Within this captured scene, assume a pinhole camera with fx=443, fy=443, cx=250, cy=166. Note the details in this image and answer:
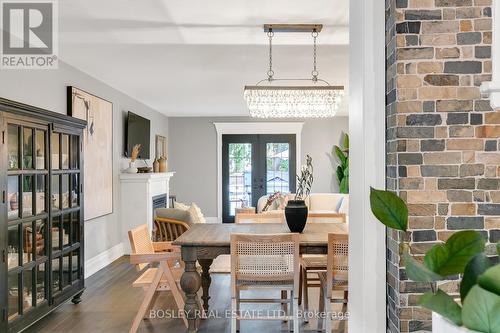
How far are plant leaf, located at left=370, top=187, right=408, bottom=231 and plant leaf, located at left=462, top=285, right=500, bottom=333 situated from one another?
296mm

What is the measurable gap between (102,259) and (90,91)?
7.46 ft

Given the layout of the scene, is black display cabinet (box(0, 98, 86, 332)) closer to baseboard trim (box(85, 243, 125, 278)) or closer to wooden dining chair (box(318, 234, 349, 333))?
baseboard trim (box(85, 243, 125, 278))

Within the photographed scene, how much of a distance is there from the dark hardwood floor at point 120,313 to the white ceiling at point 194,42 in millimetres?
2519

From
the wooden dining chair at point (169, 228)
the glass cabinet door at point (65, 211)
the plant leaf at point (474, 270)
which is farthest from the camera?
the wooden dining chair at point (169, 228)

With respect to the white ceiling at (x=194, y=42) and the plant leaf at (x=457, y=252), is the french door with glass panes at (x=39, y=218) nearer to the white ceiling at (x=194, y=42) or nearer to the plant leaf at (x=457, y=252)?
the white ceiling at (x=194, y=42)

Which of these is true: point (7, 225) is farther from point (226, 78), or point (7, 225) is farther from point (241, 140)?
point (241, 140)

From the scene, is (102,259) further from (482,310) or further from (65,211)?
(482,310)

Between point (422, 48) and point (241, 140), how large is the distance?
8674 millimetres

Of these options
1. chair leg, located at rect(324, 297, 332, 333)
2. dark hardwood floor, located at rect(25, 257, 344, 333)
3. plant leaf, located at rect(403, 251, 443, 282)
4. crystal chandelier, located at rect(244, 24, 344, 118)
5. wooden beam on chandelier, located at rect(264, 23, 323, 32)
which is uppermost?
wooden beam on chandelier, located at rect(264, 23, 323, 32)

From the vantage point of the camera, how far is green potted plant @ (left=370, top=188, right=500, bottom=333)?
728 millimetres

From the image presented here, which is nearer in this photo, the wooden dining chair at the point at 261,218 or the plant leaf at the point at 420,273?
the plant leaf at the point at 420,273

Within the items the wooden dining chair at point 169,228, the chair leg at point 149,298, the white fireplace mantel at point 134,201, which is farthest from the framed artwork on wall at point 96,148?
the chair leg at point 149,298

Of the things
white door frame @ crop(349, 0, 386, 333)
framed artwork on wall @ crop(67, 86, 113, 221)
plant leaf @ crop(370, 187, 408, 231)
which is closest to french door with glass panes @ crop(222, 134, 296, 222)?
framed artwork on wall @ crop(67, 86, 113, 221)

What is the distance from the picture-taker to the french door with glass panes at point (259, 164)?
10109 mm
